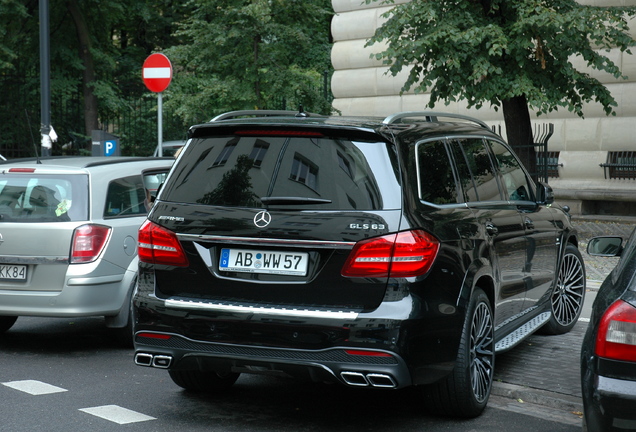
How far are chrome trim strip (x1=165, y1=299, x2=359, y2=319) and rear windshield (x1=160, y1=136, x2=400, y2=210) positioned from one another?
0.55 metres

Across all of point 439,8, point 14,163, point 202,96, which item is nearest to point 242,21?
point 202,96

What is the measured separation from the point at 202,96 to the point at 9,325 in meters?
10.2

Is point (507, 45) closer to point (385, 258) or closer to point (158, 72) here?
point (158, 72)

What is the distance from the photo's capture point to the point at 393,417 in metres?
5.74

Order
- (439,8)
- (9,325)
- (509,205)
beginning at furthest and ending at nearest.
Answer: (439,8) < (9,325) < (509,205)

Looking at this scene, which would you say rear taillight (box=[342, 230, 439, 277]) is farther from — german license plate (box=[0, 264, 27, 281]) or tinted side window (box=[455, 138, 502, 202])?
german license plate (box=[0, 264, 27, 281])

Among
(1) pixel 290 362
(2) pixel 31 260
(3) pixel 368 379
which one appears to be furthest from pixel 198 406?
(2) pixel 31 260

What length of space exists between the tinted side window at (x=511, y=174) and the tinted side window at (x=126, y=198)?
302 cm

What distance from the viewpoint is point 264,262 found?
515 centimetres

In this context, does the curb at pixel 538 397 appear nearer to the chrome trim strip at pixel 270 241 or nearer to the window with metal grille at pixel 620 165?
the chrome trim strip at pixel 270 241

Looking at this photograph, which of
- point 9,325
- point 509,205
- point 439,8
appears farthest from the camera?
point 439,8

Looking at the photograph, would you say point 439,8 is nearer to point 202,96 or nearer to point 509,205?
point 202,96

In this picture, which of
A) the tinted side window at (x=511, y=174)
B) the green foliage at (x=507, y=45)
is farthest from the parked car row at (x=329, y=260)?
the green foliage at (x=507, y=45)

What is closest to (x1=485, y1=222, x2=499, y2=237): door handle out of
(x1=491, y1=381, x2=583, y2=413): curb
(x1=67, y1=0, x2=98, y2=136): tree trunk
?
(x1=491, y1=381, x2=583, y2=413): curb
